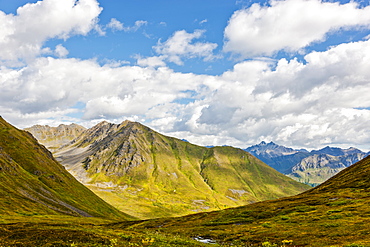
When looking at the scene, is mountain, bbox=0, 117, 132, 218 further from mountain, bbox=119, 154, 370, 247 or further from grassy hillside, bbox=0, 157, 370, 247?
mountain, bbox=119, 154, 370, 247

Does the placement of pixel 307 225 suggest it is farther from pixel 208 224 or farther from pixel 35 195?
pixel 35 195

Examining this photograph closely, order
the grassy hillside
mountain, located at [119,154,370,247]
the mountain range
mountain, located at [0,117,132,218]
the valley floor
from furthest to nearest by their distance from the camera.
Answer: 1. mountain, located at [0,117,132,218]
2. mountain, located at [119,154,370,247]
3. the mountain range
4. the grassy hillside
5. the valley floor

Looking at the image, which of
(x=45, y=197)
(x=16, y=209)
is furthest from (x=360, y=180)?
(x=45, y=197)

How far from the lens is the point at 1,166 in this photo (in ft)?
502

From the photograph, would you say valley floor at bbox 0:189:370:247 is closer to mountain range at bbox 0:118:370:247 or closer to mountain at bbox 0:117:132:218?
mountain range at bbox 0:118:370:247

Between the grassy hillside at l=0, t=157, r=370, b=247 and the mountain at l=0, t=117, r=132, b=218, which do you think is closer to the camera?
the grassy hillside at l=0, t=157, r=370, b=247

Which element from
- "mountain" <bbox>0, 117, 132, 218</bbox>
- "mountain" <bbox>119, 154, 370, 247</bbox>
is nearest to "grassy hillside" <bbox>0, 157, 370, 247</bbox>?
"mountain" <bbox>119, 154, 370, 247</bbox>

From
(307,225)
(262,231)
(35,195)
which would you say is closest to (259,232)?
(262,231)

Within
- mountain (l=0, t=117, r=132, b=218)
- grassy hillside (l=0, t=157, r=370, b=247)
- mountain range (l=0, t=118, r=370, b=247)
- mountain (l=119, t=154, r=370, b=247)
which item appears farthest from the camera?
mountain (l=0, t=117, r=132, b=218)

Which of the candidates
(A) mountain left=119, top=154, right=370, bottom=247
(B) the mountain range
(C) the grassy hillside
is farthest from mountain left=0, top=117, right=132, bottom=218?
(A) mountain left=119, top=154, right=370, bottom=247

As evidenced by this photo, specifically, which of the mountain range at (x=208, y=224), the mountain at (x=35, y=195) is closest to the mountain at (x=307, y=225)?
the mountain range at (x=208, y=224)

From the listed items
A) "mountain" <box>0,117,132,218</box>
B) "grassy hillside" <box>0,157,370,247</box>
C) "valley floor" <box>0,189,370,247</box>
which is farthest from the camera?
"mountain" <box>0,117,132,218</box>

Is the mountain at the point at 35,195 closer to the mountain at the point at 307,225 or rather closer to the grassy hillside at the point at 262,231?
the grassy hillside at the point at 262,231

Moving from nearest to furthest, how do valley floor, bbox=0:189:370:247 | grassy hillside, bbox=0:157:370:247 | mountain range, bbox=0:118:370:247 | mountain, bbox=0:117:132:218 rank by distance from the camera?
valley floor, bbox=0:189:370:247, grassy hillside, bbox=0:157:370:247, mountain range, bbox=0:118:370:247, mountain, bbox=0:117:132:218
